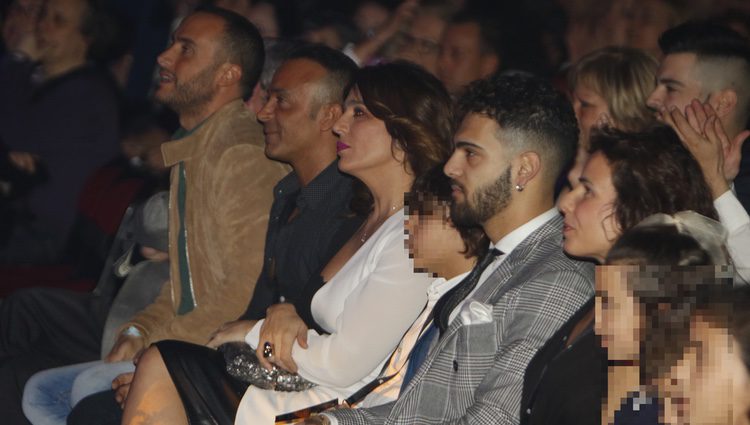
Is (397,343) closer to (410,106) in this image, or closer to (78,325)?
(410,106)

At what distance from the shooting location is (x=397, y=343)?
12.7ft

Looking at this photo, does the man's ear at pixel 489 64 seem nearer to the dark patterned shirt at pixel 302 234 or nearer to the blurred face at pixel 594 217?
the dark patterned shirt at pixel 302 234

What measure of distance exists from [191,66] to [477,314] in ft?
7.37

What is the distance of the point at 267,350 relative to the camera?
3906 millimetres

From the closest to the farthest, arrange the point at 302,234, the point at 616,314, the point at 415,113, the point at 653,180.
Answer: the point at 616,314 → the point at 653,180 → the point at 415,113 → the point at 302,234

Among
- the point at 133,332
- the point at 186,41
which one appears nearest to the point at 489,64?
the point at 186,41

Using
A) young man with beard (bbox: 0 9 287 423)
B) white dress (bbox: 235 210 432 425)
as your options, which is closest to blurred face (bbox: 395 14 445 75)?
young man with beard (bbox: 0 9 287 423)

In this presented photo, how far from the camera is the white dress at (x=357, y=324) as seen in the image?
3.77m

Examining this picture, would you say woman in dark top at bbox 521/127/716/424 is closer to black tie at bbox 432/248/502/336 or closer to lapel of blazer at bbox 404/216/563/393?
lapel of blazer at bbox 404/216/563/393

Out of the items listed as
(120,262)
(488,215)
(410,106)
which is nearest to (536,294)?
(488,215)

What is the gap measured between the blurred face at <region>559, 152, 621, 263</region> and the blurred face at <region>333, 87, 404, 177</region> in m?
0.98

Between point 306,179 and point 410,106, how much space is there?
28.4 inches

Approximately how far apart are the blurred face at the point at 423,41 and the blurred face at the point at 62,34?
1786 mm

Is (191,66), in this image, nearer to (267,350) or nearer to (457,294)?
(267,350)
